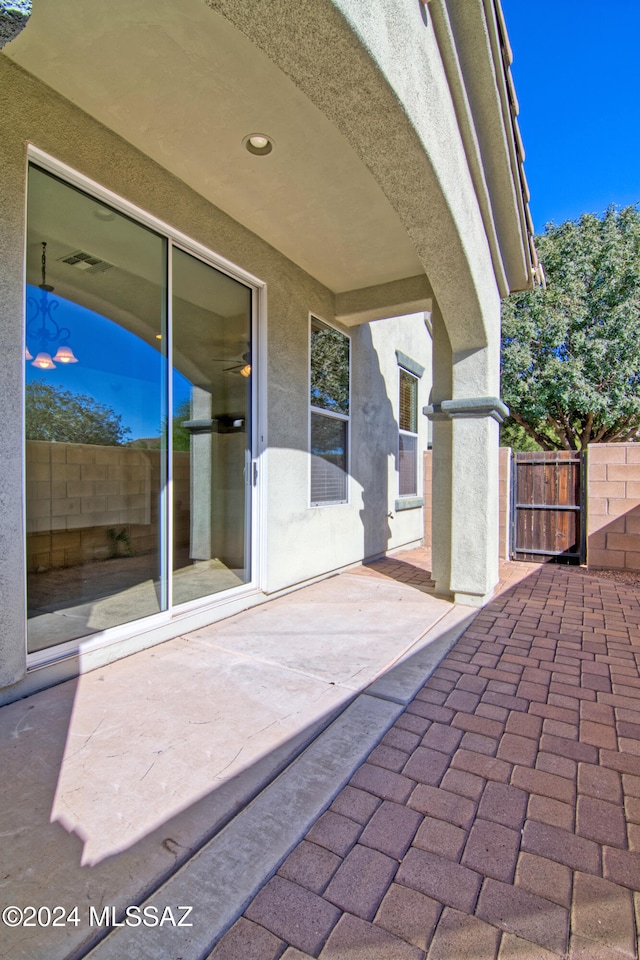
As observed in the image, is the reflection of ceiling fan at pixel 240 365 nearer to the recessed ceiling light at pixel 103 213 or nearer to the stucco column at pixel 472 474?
the recessed ceiling light at pixel 103 213

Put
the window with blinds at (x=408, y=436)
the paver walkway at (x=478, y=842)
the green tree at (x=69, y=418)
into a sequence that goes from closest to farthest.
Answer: the paver walkway at (x=478, y=842)
the green tree at (x=69, y=418)
the window with blinds at (x=408, y=436)

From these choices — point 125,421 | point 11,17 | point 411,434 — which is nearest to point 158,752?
point 11,17

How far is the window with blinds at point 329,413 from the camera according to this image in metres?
4.90

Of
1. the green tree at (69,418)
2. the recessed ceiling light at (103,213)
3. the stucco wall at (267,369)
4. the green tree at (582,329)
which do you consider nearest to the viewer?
the stucco wall at (267,369)

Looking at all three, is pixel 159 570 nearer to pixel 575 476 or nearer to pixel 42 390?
pixel 42 390

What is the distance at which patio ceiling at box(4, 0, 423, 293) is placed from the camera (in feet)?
7.06

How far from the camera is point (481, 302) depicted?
375 cm

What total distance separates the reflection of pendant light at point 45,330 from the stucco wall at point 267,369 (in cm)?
77

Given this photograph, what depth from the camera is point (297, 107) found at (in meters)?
2.60

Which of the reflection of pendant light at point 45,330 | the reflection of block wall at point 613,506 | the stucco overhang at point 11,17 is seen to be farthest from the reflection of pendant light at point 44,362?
the reflection of block wall at point 613,506

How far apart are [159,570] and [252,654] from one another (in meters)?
0.99

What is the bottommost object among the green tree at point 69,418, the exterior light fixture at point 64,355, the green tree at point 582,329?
the green tree at point 69,418

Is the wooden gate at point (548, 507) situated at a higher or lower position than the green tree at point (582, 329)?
lower

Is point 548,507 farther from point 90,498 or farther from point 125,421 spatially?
point 90,498
